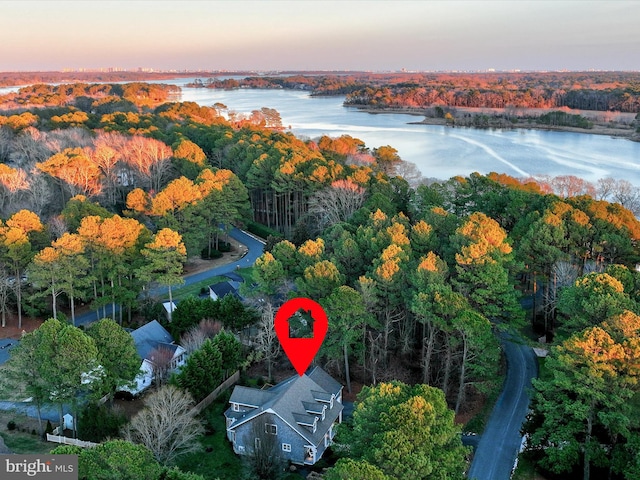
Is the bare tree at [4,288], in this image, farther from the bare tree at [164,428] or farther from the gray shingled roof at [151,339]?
the bare tree at [164,428]

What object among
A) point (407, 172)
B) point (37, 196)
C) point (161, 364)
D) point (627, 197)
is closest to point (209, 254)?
point (37, 196)

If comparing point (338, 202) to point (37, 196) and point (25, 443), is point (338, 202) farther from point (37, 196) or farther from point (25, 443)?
point (25, 443)

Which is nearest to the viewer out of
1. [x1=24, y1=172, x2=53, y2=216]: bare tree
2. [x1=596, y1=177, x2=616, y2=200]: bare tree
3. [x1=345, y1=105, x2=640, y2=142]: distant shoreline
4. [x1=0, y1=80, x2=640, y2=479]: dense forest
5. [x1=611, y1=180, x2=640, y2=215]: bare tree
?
[x1=0, y1=80, x2=640, y2=479]: dense forest

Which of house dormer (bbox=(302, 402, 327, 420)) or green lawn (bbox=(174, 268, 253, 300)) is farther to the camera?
green lawn (bbox=(174, 268, 253, 300))

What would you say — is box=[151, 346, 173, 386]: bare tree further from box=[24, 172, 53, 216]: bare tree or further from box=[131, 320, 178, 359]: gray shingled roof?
box=[24, 172, 53, 216]: bare tree

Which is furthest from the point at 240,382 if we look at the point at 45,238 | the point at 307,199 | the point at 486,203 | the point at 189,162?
the point at 189,162

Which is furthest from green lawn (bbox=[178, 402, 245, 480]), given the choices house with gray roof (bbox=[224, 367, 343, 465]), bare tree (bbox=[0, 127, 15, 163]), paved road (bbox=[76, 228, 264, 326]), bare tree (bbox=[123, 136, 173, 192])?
bare tree (bbox=[0, 127, 15, 163])
